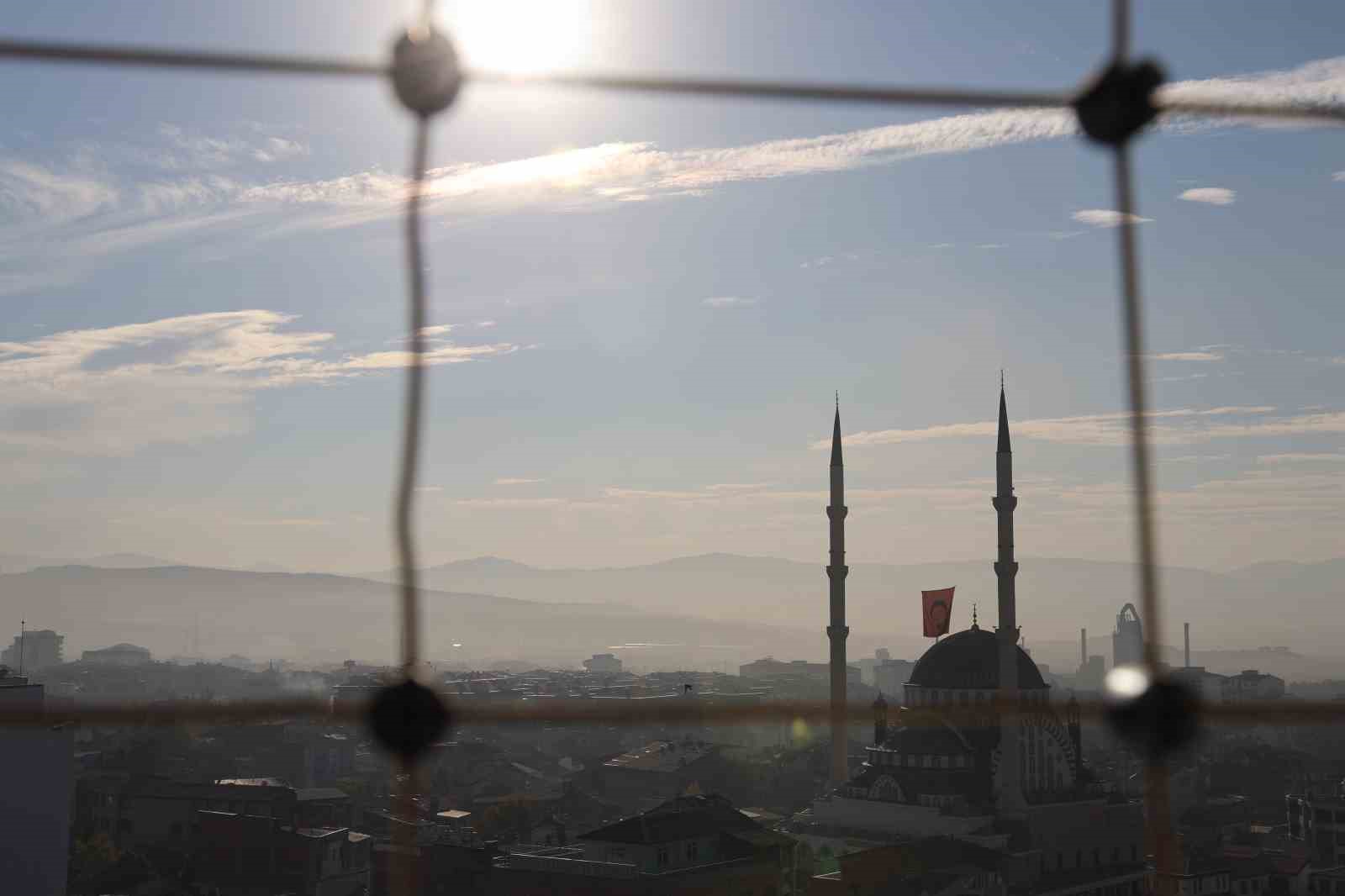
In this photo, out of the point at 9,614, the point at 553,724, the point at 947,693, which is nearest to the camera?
the point at 553,724

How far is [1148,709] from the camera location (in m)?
1.03

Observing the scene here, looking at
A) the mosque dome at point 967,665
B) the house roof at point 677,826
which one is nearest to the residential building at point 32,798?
the house roof at point 677,826

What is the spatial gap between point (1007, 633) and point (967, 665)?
2831 mm

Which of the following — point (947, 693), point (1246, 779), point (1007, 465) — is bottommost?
point (1246, 779)

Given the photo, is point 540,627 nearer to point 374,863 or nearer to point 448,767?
point 448,767

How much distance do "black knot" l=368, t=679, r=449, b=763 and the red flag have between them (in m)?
25.0

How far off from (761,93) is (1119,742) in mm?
680

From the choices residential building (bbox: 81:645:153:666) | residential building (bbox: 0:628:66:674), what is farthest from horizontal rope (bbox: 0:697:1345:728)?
residential building (bbox: 81:645:153:666)

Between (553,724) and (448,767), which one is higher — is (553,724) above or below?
above

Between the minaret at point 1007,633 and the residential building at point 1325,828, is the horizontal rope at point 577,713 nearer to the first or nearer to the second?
the minaret at point 1007,633

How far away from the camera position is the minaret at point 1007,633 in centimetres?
1883

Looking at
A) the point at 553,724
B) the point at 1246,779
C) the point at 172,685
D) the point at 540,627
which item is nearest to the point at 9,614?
the point at 172,685

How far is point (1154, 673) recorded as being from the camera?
3.59ft

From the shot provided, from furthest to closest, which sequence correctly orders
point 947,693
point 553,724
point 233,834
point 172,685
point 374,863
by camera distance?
point 172,685, point 947,693, point 233,834, point 374,863, point 553,724
